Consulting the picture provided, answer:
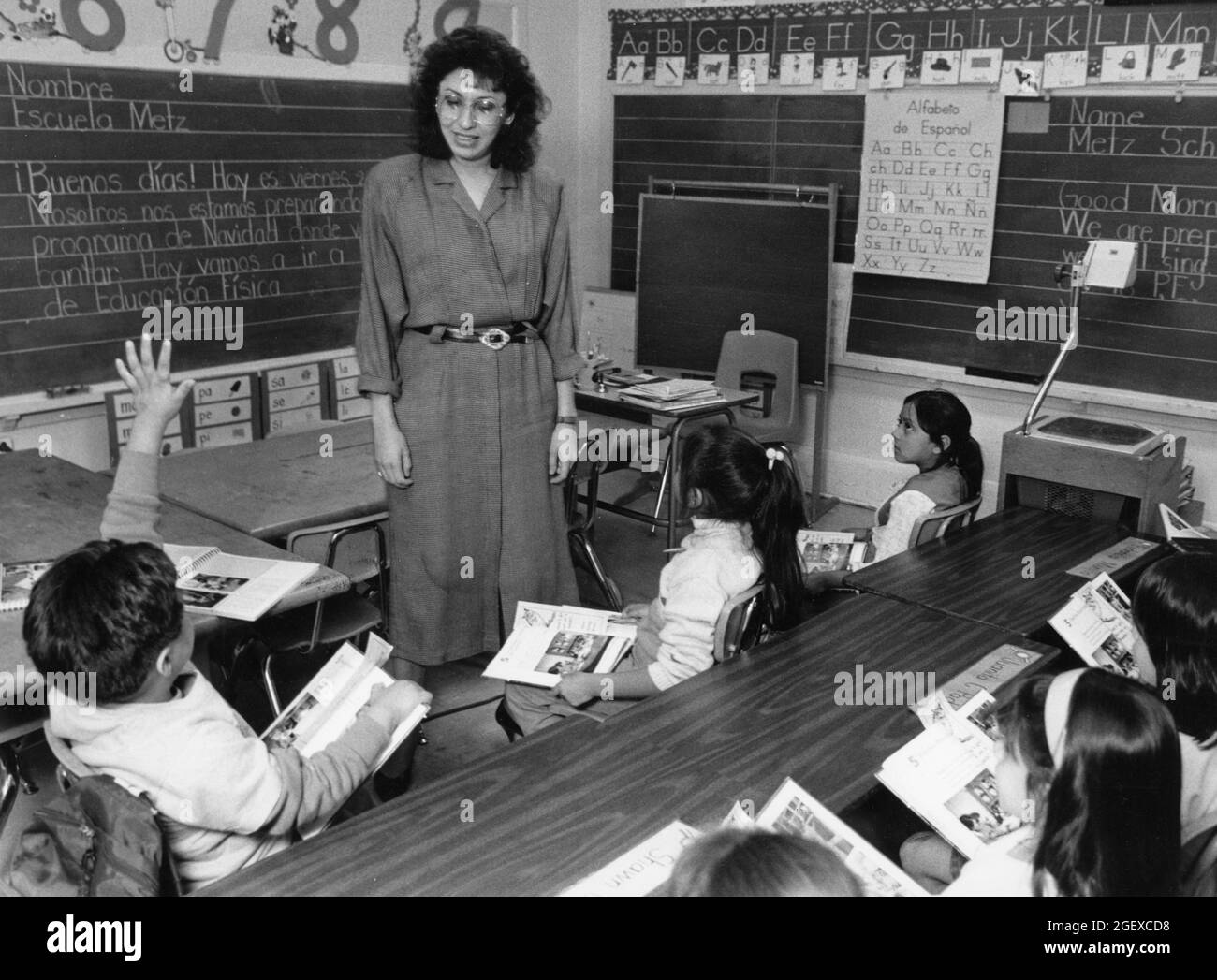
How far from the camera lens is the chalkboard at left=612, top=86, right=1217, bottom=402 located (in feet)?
13.6

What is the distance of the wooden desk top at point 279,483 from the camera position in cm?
287

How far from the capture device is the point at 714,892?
1153 mm

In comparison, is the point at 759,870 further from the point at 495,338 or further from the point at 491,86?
the point at 491,86

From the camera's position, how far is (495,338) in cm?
280

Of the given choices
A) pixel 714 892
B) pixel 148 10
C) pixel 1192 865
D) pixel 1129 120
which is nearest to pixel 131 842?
pixel 714 892

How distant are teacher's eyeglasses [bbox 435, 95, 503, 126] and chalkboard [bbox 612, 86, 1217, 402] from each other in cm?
261

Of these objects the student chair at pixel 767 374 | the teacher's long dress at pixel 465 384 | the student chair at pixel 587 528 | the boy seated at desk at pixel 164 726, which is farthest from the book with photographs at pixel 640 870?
the student chair at pixel 767 374

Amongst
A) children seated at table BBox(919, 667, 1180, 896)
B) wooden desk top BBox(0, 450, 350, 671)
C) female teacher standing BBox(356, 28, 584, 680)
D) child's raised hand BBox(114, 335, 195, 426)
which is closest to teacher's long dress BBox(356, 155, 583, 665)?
female teacher standing BBox(356, 28, 584, 680)

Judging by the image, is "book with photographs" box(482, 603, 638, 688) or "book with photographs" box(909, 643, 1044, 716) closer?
"book with photographs" box(909, 643, 1044, 716)

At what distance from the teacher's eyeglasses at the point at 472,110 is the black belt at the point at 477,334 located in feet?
1.53

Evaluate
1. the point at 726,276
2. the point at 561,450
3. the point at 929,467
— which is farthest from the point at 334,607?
the point at 726,276

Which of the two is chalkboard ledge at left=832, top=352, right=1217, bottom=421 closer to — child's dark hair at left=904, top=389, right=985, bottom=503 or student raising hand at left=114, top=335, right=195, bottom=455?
child's dark hair at left=904, top=389, right=985, bottom=503

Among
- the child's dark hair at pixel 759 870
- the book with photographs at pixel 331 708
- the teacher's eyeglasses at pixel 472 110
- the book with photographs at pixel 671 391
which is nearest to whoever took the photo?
the child's dark hair at pixel 759 870

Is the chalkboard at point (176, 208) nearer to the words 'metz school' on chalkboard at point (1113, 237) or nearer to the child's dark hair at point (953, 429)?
the words 'metz school' on chalkboard at point (1113, 237)
